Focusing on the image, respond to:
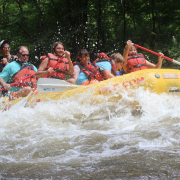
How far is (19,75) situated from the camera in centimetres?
455

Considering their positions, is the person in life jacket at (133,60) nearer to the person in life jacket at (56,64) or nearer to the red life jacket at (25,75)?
the person in life jacket at (56,64)

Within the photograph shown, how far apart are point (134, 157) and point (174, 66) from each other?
929 cm

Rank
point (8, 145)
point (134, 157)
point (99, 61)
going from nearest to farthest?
point (134, 157) → point (8, 145) → point (99, 61)


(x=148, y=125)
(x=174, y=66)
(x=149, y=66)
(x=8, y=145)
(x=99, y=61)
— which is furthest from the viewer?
(x=174, y=66)

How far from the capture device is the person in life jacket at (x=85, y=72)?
453 centimetres

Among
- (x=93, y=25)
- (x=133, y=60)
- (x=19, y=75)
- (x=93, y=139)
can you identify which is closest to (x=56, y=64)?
(x=19, y=75)

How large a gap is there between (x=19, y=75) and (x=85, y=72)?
125 cm

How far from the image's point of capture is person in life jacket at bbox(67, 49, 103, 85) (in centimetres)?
453

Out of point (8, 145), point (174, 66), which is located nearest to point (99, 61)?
point (8, 145)

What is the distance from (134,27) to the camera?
11.9 metres

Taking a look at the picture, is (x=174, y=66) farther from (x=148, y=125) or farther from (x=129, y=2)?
(x=148, y=125)

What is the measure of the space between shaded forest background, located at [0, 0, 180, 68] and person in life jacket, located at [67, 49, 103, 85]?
581 cm

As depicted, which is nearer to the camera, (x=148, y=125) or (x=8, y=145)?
(x=8, y=145)

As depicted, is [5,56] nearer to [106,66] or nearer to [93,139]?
[106,66]
